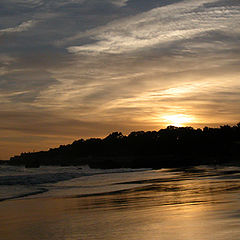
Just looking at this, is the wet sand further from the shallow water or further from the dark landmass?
the dark landmass

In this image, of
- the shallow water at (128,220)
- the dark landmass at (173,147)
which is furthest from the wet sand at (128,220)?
the dark landmass at (173,147)

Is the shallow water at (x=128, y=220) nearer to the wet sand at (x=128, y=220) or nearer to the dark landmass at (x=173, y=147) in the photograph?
the wet sand at (x=128, y=220)

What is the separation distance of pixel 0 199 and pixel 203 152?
126 meters

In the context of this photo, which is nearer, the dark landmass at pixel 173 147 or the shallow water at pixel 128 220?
the shallow water at pixel 128 220

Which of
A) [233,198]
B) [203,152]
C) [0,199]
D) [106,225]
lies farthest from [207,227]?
[203,152]

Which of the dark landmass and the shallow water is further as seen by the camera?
the dark landmass

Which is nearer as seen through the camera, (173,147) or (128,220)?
(128,220)

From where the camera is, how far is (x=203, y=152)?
468ft

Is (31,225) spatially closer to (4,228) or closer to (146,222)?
(4,228)

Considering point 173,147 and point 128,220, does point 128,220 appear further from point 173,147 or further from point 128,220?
point 173,147

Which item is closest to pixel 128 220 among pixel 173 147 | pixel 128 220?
pixel 128 220

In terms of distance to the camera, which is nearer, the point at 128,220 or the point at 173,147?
the point at 128,220

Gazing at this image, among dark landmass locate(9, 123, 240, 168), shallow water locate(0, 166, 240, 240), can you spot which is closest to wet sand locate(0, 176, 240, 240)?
shallow water locate(0, 166, 240, 240)

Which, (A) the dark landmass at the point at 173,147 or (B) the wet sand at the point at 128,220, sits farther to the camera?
(A) the dark landmass at the point at 173,147
